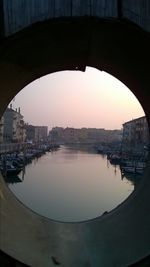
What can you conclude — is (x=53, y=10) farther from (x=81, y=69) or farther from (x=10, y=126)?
(x=10, y=126)

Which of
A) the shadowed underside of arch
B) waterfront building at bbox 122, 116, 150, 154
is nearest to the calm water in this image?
the shadowed underside of arch

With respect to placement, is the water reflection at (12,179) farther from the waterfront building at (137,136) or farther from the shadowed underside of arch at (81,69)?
the shadowed underside of arch at (81,69)

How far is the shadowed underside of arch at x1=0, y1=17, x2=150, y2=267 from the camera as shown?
9.44 feet

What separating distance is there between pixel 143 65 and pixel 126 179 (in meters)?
33.1

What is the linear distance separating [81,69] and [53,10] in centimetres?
189

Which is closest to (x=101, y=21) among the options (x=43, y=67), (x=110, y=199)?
(x=43, y=67)

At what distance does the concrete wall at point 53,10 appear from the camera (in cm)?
262

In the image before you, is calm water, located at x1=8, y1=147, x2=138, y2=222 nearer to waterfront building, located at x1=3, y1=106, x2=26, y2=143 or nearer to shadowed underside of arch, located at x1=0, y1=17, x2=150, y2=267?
shadowed underside of arch, located at x1=0, y1=17, x2=150, y2=267

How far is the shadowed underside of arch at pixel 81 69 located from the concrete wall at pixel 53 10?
0.19ft

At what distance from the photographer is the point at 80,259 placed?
354 cm

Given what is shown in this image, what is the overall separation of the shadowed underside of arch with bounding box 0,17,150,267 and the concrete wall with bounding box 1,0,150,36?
57mm

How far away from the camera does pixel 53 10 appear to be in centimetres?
262

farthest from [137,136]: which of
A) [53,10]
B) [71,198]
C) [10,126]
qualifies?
[53,10]

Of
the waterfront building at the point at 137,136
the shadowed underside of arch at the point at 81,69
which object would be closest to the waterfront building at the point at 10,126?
the waterfront building at the point at 137,136
